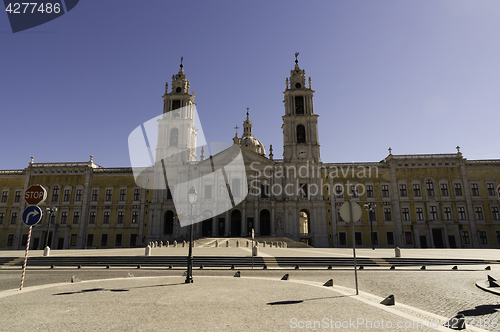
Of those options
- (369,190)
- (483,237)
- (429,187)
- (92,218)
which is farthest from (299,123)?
(92,218)

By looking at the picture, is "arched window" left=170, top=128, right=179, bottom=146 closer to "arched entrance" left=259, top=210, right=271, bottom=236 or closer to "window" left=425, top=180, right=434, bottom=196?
"arched entrance" left=259, top=210, right=271, bottom=236

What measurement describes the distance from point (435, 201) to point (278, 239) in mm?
22073

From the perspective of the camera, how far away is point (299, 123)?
45.9 meters

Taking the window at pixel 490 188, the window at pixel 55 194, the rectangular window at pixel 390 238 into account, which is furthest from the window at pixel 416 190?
the window at pixel 55 194

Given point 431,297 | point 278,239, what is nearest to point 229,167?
point 278,239

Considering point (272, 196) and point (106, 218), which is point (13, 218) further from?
point (272, 196)

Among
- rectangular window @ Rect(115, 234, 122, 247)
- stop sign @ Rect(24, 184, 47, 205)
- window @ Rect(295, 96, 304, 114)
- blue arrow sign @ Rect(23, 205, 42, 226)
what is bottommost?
rectangular window @ Rect(115, 234, 122, 247)

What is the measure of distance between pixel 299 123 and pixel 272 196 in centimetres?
1183

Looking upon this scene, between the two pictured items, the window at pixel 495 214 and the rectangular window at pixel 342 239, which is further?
the rectangular window at pixel 342 239

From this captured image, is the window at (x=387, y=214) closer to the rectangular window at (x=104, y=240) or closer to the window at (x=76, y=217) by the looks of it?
the rectangular window at (x=104, y=240)

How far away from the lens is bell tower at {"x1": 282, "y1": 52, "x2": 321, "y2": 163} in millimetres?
44625

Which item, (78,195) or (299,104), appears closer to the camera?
(78,195)

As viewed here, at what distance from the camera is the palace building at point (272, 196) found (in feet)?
133

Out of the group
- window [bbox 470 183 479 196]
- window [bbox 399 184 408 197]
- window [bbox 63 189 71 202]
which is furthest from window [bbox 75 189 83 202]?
window [bbox 470 183 479 196]
